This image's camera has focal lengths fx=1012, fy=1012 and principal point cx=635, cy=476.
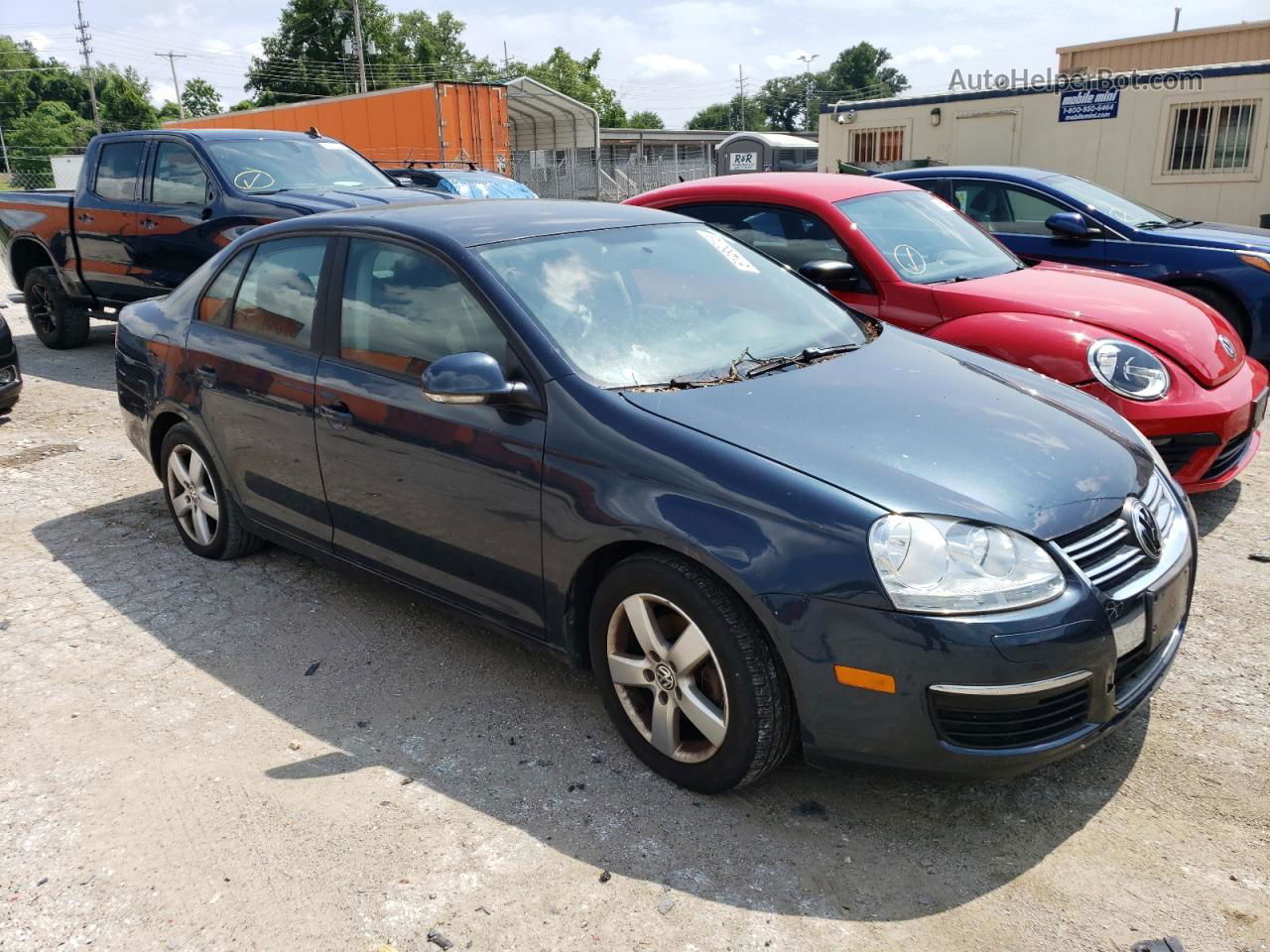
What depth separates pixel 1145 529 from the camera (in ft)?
9.22

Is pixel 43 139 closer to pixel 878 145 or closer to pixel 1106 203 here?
pixel 878 145

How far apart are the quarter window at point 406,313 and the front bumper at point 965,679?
1365 millimetres

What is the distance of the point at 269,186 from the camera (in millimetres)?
8211

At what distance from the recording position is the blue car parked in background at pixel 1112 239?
7.05 metres

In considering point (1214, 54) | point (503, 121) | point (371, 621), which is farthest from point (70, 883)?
point (503, 121)

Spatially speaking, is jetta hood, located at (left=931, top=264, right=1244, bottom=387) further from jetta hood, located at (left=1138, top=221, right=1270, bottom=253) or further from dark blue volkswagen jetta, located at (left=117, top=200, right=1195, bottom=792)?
jetta hood, located at (left=1138, top=221, right=1270, bottom=253)

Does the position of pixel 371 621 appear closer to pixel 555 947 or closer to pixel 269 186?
pixel 555 947

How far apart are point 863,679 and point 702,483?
25.3 inches

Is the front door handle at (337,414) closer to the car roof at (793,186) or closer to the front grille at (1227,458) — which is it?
the car roof at (793,186)

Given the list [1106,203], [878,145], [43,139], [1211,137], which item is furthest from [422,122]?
[43,139]

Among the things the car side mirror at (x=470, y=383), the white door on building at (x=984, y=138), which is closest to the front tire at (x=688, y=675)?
the car side mirror at (x=470, y=383)

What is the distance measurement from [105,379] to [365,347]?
20.3ft

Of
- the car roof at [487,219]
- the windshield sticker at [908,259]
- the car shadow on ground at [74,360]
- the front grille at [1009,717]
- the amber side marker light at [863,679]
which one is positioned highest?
the car roof at [487,219]

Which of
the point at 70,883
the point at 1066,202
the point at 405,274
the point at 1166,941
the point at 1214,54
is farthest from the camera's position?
the point at 1214,54
